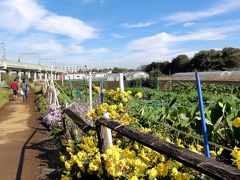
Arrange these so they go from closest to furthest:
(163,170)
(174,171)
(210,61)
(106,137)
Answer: (174,171), (163,170), (106,137), (210,61)

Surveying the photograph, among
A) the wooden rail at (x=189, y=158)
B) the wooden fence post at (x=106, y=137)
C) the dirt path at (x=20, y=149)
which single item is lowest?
the dirt path at (x=20, y=149)

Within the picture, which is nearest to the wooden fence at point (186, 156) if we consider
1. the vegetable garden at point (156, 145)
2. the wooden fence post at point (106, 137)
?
the vegetable garden at point (156, 145)

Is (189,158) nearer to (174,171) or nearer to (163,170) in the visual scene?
(174,171)

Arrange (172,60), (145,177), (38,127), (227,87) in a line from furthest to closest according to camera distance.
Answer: (172,60) < (227,87) < (38,127) < (145,177)

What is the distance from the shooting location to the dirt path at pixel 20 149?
6.40 metres

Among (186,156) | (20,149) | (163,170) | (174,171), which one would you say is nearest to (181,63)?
(20,149)

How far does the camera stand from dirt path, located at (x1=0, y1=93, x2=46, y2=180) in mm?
6404

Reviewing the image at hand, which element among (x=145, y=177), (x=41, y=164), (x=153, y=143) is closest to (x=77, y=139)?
(x=41, y=164)

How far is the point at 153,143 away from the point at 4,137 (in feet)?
25.8

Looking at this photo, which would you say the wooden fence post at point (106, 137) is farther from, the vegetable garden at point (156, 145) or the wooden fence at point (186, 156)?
the wooden fence at point (186, 156)

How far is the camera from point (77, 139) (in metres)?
6.40

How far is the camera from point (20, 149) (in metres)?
8.34

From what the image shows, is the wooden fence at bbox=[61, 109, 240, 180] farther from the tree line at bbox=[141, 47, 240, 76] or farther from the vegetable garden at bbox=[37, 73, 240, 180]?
the tree line at bbox=[141, 47, 240, 76]

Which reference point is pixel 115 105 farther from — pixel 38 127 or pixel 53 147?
pixel 38 127
